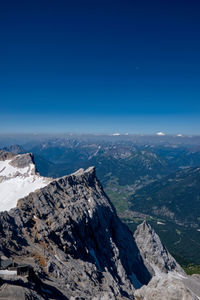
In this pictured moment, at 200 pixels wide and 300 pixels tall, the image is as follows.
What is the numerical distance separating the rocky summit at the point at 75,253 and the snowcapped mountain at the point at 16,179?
1712 cm

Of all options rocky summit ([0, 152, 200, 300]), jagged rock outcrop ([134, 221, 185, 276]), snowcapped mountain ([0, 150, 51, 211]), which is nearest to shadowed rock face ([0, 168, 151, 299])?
rocky summit ([0, 152, 200, 300])

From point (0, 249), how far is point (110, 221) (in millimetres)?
61152

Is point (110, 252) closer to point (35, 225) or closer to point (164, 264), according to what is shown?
point (35, 225)

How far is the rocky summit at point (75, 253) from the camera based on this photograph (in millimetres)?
41906

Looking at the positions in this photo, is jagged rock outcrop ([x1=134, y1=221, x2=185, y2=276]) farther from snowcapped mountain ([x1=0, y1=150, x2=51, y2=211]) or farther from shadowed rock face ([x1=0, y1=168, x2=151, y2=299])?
snowcapped mountain ([x1=0, y1=150, x2=51, y2=211])

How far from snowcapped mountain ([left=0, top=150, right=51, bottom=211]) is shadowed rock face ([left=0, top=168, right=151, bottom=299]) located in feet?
50.9

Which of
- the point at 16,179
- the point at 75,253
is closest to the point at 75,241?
the point at 75,253

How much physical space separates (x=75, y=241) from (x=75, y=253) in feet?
13.1

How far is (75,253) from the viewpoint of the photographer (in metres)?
78.8

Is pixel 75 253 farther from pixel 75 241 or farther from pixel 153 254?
pixel 153 254

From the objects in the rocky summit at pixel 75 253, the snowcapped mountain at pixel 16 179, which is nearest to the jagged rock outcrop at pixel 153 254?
the rocky summit at pixel 75 253

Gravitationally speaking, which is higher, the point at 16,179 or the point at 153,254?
the point at 16,179

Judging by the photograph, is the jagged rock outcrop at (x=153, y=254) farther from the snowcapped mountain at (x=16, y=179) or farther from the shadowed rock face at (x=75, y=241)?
the snowcapped mountain at (x=16, y=179)

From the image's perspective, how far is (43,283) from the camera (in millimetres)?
52750
